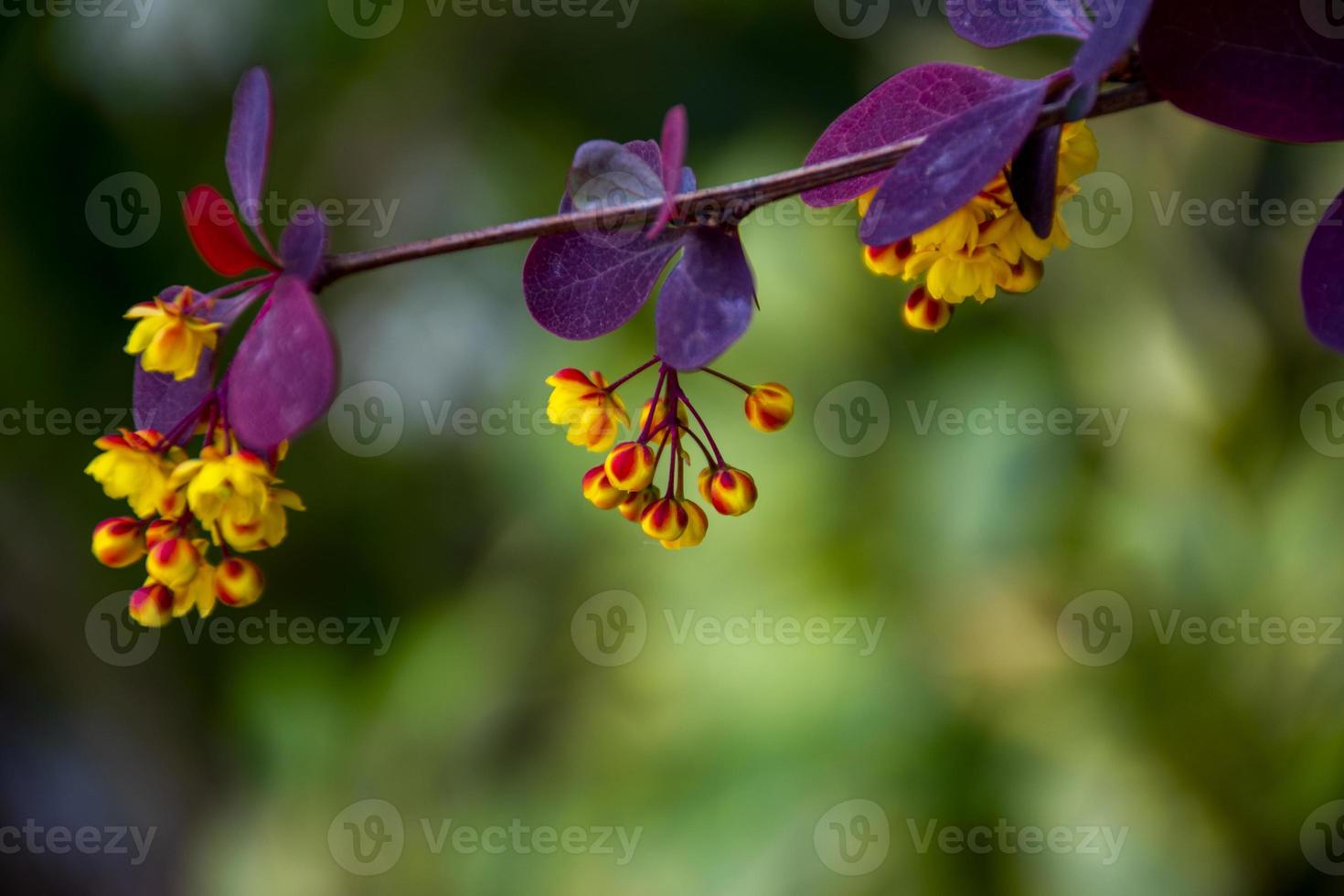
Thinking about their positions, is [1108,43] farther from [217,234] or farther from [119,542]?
[119,542]

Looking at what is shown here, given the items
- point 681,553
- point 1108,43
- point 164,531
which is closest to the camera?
point 1108,43

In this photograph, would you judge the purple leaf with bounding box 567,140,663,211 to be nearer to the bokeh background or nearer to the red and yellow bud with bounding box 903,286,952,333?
the red and yellow bud with bounding box 903,286,952,333

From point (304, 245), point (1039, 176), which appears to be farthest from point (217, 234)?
point (1039, 176)

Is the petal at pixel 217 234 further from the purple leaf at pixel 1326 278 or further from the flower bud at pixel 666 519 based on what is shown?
the purple leaf at pixel 1326 278

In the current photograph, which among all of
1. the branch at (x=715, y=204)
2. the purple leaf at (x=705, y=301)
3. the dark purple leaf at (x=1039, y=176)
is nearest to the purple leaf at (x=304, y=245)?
the branch at (x=715, y=204)

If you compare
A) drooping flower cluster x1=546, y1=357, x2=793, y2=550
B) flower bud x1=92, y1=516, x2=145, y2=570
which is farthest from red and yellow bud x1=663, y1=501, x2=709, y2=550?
flower bud x1=92, y1=516, x2=145, y2=570

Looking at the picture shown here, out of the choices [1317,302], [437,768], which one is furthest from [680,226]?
[437,768]

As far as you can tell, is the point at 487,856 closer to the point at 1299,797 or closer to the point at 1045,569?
the point at 1045,569
